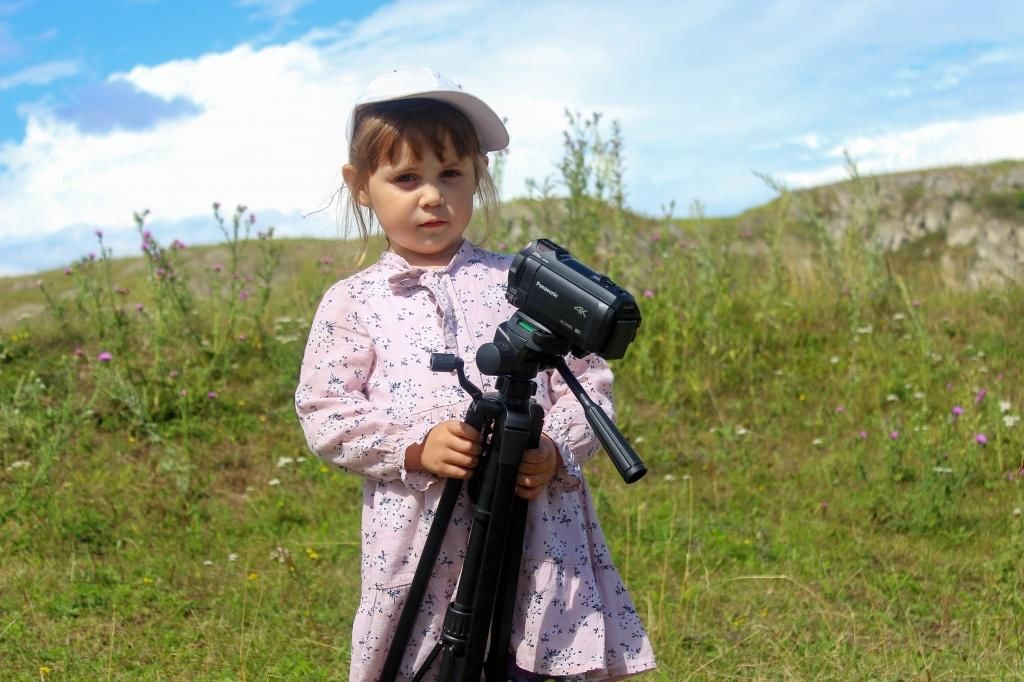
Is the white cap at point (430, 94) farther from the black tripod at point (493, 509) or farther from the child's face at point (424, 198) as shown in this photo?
the black tripod at point (493, 509)

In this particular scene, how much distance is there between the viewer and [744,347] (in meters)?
6.03

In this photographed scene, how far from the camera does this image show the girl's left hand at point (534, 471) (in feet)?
6.54

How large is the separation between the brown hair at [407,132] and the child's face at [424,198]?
0.06 feet

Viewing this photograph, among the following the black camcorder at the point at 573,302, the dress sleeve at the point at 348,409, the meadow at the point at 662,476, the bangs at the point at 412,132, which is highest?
the bangs at the point at 412,132

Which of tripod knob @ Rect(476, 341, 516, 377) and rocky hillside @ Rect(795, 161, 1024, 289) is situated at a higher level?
rocky hillside @ Rect(795, 161, 1024, 289)

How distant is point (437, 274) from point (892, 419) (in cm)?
349

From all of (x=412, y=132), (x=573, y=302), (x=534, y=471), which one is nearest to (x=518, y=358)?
(x=573, y=302)

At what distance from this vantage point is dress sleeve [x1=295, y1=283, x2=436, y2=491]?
212 cm

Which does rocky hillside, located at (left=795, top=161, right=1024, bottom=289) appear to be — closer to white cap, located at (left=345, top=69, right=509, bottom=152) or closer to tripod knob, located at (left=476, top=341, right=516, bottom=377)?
white cap, located at (left=345, top=69, right=509, bottom=152)

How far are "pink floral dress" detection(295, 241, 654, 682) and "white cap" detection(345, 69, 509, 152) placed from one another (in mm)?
357

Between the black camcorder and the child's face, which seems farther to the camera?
the child's face

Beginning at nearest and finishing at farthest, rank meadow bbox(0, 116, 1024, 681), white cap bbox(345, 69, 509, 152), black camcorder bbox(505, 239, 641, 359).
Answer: black camcorder bbox(505, 239, 641, 359), white cap bbox(345, 69, 509, 152), meadow bbox(0, 116, 1024, 681)

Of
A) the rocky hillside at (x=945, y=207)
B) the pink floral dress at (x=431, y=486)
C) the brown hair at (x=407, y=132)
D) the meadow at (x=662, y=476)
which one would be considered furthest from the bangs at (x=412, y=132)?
the rocky hillside at (x=945, y=207)

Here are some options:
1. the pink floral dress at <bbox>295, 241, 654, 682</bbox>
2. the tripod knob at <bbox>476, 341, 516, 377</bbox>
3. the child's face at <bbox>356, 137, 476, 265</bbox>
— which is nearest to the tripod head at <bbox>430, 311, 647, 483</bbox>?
the tripod knob at <bbox>476, 341, 516, 377</bbox>
